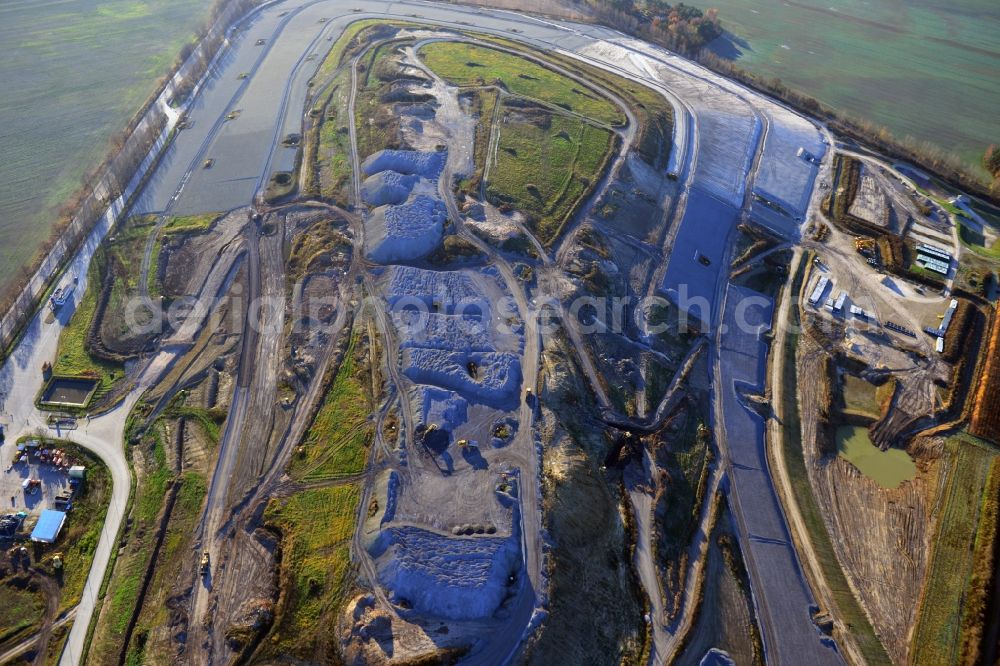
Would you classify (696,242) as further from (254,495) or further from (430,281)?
(254,495)

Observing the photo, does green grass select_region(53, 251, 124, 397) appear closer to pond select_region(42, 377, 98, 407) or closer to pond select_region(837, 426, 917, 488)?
pond select_region(42, 377, 98, 407)

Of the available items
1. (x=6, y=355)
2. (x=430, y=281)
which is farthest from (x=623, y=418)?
(x=6, y=355)

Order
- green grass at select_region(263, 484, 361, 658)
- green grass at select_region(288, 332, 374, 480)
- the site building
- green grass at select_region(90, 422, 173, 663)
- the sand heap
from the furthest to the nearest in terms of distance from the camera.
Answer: the site building
the sand heap
green grass at select_region(288, 332, 374, 480)
green grass at select_region(90, 422, 173, 663)
green grass at select_region(263, 484, 361, 658)

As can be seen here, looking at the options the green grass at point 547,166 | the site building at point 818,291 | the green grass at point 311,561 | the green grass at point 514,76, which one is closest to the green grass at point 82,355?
the green grass at point 311,561

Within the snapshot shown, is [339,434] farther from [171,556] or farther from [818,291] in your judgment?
[818,291]

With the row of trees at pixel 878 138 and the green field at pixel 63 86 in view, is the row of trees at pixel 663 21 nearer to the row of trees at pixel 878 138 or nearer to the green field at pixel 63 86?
the row of trees at pixel 878 138

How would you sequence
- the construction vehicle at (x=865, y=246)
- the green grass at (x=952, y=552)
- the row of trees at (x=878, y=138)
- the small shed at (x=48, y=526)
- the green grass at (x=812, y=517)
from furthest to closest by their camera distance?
the row of trees at (x=878, y=138) < the construction vehicle at (x=865, y=246) < the small shed at (x=48, y=526) < the green grass at (x=812, y=517) < the green grass at (x=952, y=552)

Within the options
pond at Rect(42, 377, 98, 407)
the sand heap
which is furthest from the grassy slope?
the sand heap
